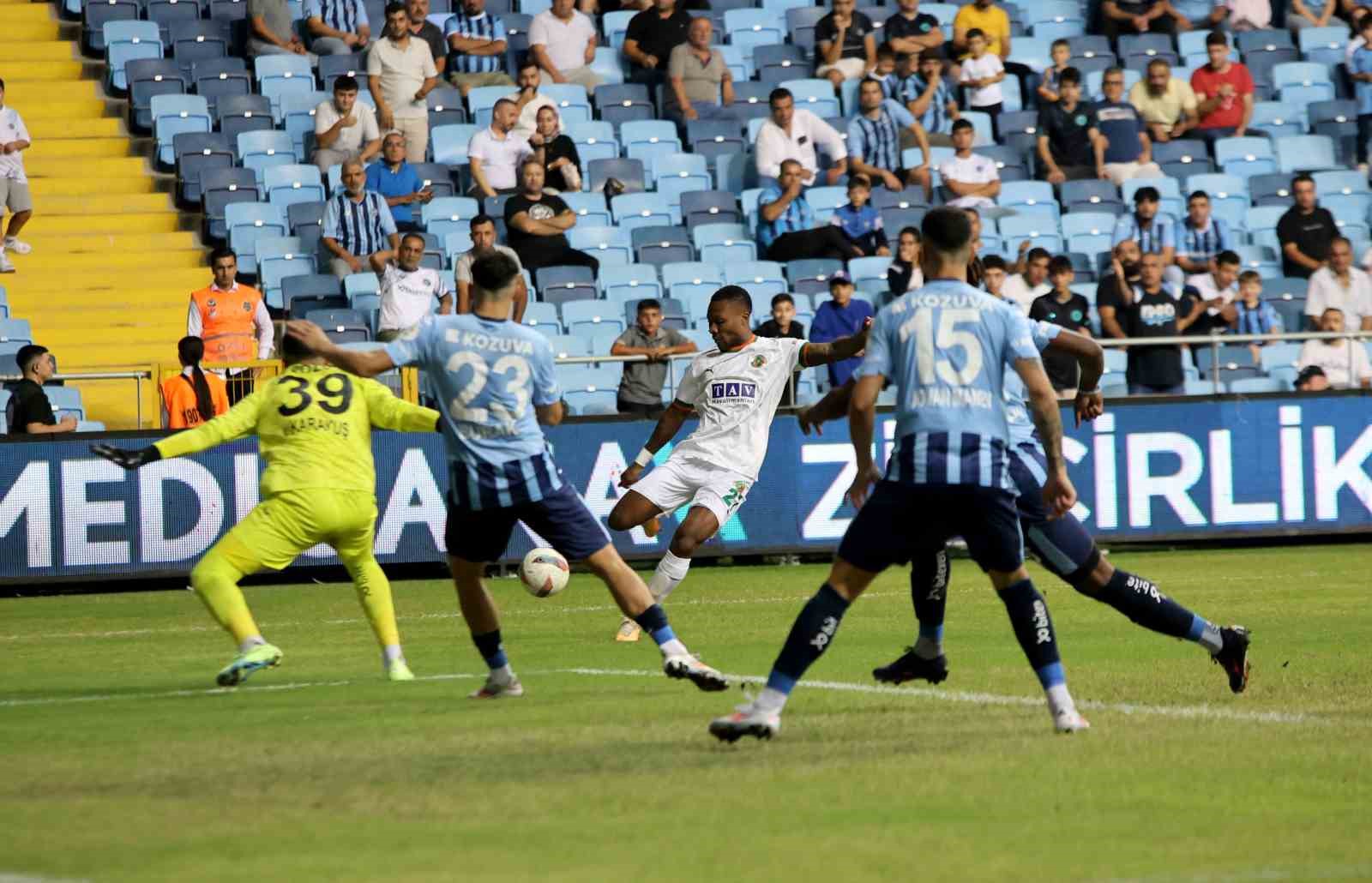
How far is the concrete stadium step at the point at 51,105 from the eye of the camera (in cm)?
2309

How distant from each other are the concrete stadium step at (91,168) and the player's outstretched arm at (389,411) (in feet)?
41.4

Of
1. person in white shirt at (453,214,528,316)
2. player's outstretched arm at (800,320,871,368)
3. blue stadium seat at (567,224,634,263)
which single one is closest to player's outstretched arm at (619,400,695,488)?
player's outstretched arm at (800,320,871,368)

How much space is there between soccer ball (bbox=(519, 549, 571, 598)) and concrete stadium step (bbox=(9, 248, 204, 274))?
10.5 meters

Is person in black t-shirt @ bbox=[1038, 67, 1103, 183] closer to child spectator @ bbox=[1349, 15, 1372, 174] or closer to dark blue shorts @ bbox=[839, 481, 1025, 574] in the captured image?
child spectator @ bbox=[1349, 15, 1372, 174]

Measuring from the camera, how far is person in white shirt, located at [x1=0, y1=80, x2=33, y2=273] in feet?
68.7

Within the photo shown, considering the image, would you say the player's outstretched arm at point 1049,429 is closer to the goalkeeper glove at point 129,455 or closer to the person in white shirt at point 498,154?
the goalkeeper glove at point 129,455

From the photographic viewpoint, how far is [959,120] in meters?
22.7

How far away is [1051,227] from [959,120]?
156 cm

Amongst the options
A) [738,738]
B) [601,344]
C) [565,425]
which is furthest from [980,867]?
[601,344]

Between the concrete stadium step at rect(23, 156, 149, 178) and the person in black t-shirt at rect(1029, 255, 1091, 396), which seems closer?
the person in black t-shirt at rect(1029, 255, 1091, 396)

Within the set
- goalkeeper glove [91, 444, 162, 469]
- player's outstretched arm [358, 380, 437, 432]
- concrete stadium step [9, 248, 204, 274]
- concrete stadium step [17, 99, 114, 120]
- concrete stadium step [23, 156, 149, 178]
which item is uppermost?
concrete stadium step [17, 99, 114, 120]

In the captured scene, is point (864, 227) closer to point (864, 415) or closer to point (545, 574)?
point (545, 574)

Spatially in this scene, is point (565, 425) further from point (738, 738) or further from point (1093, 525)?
point (738, 738)

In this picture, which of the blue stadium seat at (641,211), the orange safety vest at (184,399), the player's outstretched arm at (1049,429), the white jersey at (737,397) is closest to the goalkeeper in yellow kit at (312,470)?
the white jersey at (737,397)
